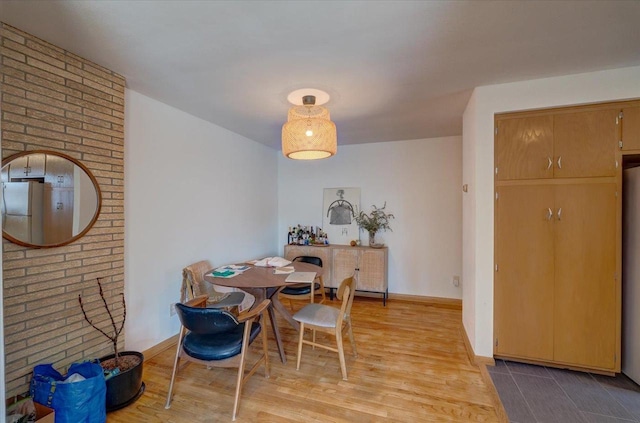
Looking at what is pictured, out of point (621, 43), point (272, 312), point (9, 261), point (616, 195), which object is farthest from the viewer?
point (272, 312)

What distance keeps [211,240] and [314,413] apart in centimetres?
228

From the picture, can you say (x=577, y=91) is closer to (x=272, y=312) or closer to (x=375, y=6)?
(x=375, y=6)

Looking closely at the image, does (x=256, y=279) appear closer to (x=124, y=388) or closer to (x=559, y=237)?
A: (x=124, y=388)

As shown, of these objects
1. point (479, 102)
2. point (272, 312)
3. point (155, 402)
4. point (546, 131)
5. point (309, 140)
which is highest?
point (479, 102)

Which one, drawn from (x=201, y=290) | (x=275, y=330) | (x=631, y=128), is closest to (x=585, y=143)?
(x=631, y=128)

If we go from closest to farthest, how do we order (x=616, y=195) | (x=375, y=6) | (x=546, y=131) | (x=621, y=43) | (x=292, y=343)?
(x=375, y=6) < (x=621, y=43) < (x=616, y=195) < (x=546, y=131) < (x=292, y=343)

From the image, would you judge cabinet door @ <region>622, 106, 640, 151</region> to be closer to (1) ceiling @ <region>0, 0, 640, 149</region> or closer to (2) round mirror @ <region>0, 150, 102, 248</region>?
(1) ceiling @ <region>0, 0, 640, 149</region>

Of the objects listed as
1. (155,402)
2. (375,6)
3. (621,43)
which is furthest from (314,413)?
(621,43)

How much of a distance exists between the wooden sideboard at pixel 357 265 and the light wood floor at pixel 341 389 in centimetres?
113

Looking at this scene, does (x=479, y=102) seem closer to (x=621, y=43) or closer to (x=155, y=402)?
(x=621, y=43)

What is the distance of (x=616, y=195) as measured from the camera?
7.54 ft

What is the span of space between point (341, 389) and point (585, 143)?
284 cm

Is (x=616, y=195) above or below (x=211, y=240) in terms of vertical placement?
above

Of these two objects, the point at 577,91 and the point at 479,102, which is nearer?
the point at 577,91
